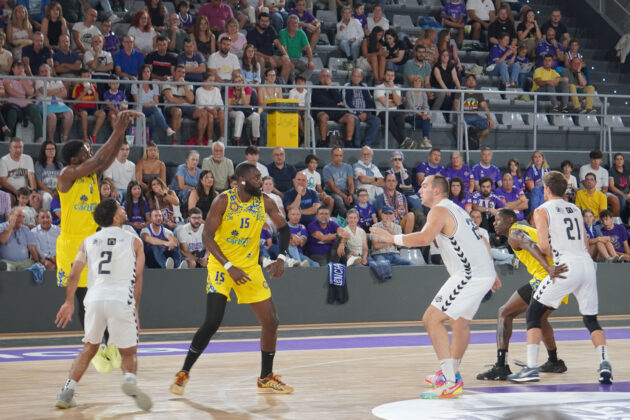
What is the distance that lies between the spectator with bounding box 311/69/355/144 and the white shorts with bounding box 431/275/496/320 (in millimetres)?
10198

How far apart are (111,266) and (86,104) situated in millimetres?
9697

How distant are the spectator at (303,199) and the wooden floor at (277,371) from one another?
435 centimetres

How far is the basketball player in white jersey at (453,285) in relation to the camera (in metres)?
8.10

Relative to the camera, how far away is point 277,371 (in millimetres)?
9875

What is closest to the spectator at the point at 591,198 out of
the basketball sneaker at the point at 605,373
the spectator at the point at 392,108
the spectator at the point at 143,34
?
the spectator at the point at 392,108

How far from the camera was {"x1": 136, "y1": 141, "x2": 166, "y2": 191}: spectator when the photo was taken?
15.5m

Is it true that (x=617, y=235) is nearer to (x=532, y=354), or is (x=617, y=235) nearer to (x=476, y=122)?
(x=476, y=122)

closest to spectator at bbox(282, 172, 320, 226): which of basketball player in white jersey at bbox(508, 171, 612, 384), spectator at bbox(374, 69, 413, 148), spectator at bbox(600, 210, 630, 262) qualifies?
spectator at bbox(374, 69, 413, 148)

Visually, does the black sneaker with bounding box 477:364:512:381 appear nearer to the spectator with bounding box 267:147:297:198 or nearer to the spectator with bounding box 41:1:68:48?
the spectator with bounding box 267:147:297:198

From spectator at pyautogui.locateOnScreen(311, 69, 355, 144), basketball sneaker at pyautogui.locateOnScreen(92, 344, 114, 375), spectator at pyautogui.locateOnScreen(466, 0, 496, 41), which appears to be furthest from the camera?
spectator at pyautogui.locateOnScreen(466, 0, 496, 41)

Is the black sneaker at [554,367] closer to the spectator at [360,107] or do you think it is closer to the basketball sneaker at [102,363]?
the basketball sneaker at [102,363]

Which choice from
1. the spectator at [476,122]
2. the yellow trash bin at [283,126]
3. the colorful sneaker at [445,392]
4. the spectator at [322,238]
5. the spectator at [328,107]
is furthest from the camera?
the spectator at [476,122]

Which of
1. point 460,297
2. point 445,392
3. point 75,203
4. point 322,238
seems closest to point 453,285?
point 460,297

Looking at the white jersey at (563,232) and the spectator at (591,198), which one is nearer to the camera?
the white jersey at (563,232)
